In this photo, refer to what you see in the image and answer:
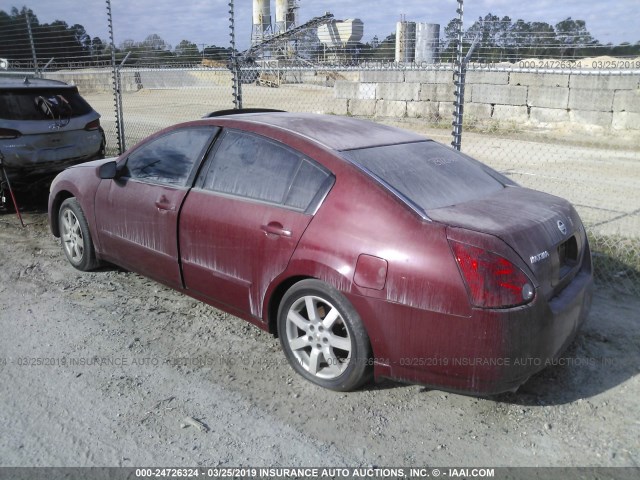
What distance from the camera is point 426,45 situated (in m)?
9.48

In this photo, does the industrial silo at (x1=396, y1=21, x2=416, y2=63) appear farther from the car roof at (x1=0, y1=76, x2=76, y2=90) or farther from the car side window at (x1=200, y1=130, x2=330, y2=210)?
the car side window at (x1=200, y1=130, x2=330, y2=210)

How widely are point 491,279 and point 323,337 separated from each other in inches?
41.5

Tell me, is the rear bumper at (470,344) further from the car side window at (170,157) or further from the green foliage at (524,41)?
the green foliage at (524,41)

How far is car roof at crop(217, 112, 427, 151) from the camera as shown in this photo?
3718 mm

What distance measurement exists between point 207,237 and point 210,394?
1.09 meters

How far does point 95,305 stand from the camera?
4.65m

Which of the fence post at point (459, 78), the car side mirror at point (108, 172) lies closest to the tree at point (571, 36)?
the fence post at point (459, 78)

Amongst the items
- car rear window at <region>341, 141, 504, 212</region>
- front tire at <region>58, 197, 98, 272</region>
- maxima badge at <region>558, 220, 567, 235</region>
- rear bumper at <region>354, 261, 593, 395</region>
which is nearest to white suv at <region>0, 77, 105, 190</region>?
front tire at <region>58, 197, 98, 272</region>

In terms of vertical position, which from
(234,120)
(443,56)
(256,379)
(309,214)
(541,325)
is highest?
(443,56)

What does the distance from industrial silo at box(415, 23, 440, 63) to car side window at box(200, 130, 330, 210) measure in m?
6.24

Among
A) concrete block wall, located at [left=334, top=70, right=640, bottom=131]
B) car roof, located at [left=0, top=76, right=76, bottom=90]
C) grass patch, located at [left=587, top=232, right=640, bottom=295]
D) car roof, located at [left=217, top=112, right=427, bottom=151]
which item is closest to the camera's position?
car roof, located at [left=217, top=112, right=427, bottom=151]

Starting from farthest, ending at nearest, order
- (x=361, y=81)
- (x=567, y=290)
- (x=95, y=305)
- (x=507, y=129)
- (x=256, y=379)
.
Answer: (x=361, y=81) < (x=507, y=129) < (x=95, y=305) < (x=256, y=379) < (x=567, y=290)

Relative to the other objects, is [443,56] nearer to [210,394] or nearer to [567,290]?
[567,290]

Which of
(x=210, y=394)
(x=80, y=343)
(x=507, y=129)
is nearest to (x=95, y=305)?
(x=80, y=343)
